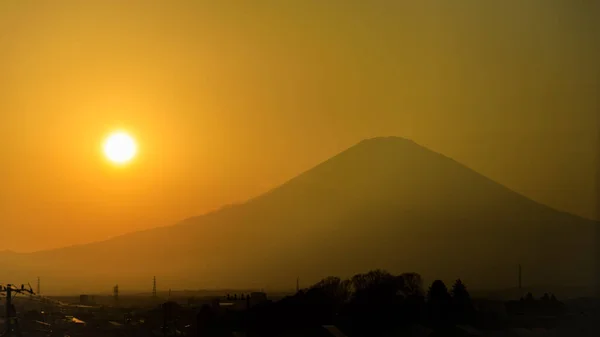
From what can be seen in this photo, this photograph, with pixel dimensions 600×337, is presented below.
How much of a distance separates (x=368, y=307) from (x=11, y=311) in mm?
3326

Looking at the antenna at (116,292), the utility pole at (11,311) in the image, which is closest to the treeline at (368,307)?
the antenna at (116,292)

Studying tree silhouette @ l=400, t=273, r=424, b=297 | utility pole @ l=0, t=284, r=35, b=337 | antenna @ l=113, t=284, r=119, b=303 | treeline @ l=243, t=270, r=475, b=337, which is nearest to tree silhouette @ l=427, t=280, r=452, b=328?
treeline @ l=243, t=270, r=475, b=337

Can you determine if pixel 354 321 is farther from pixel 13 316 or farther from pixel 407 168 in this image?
pixel 13 316

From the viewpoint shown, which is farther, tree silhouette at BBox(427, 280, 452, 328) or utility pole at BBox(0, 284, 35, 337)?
tree silhouette at BBox(427, 280, 452, 328)

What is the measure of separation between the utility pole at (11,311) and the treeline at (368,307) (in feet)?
6.79

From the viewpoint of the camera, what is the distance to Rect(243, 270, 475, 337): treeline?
744cm

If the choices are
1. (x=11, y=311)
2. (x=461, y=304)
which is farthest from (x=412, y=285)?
(x=11, y=311)

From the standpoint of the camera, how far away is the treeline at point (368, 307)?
744cm

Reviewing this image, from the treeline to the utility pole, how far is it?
6.79ft

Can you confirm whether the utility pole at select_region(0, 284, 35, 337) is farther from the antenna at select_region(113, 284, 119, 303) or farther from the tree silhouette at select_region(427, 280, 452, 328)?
the tree silhouette at select_region(427, 280, 452, 328)

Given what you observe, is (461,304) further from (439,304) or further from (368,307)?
(368,307)

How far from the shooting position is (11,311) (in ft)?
24.7

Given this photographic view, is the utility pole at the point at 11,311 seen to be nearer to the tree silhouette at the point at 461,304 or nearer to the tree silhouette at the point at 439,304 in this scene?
the tree silhouette at the point at 439,304

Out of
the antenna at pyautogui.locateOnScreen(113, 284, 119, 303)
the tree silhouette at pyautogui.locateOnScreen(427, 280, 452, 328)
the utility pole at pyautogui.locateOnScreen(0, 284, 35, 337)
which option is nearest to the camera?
the utility pole at pyautogui.locateOnScreen(0, 284, 35, 337)
